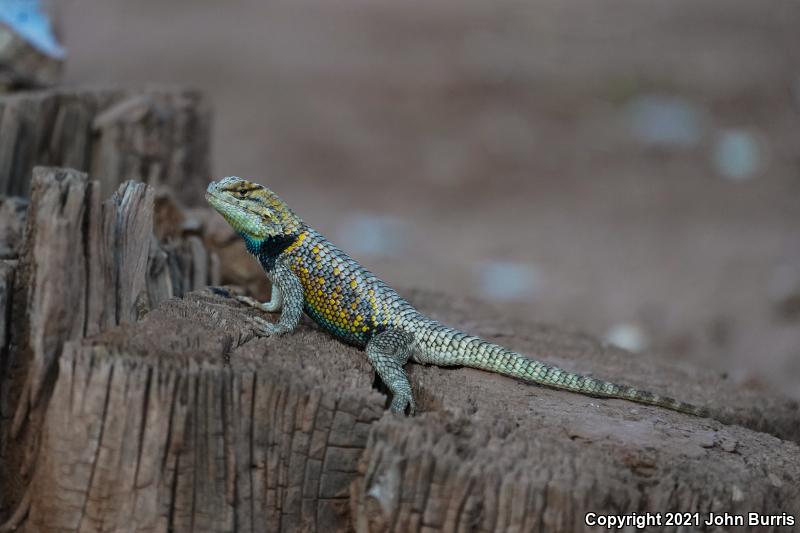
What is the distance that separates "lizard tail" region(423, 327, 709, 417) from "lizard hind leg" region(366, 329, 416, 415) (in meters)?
0.21

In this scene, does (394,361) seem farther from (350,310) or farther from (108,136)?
(108,136)

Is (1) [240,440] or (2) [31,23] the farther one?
(2) [31,23]

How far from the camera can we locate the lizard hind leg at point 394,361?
3617 mm

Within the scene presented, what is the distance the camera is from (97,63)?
47.0 feet

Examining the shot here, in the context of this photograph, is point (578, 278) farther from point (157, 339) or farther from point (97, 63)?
point (97, 63)

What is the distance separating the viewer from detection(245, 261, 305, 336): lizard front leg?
3844 millimetres

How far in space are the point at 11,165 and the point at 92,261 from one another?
2.76 m

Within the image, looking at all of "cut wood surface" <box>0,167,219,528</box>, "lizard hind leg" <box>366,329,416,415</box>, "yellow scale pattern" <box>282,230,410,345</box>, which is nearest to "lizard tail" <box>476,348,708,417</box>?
A: "lizard hind leg" <box>366,329,416,415</box>

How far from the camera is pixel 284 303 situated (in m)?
4.11

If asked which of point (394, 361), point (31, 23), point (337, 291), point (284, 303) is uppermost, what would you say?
point (31, 23)

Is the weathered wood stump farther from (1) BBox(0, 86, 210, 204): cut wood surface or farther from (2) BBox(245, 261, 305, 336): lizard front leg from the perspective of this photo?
(1) BBox(0, 86, 210, 204): cut wood surface

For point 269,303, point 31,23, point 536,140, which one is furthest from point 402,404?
point 536,140

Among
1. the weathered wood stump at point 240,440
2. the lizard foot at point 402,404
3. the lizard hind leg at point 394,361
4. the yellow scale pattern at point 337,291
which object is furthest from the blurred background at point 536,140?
the lizard foot at point 402,404

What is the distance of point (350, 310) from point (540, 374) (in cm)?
89
